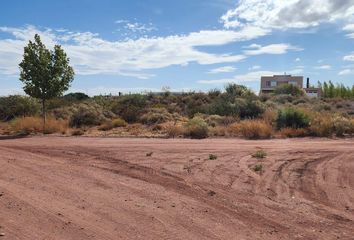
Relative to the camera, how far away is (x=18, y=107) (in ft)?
130

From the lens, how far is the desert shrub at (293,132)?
25.0 metres

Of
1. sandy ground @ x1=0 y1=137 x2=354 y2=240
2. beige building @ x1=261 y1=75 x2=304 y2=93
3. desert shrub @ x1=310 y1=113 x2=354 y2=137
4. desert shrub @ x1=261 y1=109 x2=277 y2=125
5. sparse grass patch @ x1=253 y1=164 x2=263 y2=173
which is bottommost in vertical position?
sandy ground @ x1=0 y1=137 x2=354 y2=240

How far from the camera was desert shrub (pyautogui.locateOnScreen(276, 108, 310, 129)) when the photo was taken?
2698 centimetres

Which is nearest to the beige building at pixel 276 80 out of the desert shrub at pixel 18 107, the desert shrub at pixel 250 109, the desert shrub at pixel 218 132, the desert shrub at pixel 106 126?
the desert shrub at pixel 250 109

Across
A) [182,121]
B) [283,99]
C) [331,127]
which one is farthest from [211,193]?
→ [283,99]

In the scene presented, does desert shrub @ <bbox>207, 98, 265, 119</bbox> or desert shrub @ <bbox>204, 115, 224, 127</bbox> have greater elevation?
desert shrub @ <bbox>207, 98, 265, 119</bbox>

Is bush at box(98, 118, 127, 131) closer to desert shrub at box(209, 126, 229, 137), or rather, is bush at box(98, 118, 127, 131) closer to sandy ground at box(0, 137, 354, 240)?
desert shrub at box(209, 126, 229, 137)

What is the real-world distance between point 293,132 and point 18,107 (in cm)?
2416

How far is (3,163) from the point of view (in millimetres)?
14164

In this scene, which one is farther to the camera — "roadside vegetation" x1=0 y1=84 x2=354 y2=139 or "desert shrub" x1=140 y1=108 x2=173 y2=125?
"desert shrub" x1=140 y1=108 x2=173 y2=125

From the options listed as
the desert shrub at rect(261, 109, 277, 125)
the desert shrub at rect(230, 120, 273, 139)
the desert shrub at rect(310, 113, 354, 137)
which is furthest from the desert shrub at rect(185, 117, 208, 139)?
the desert shrub at rect(310, 113, 354, 137)

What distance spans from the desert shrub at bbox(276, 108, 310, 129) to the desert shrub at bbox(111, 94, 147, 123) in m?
11.6

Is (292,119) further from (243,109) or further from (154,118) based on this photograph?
(154,118)

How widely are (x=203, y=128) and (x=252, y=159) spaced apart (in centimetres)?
923
